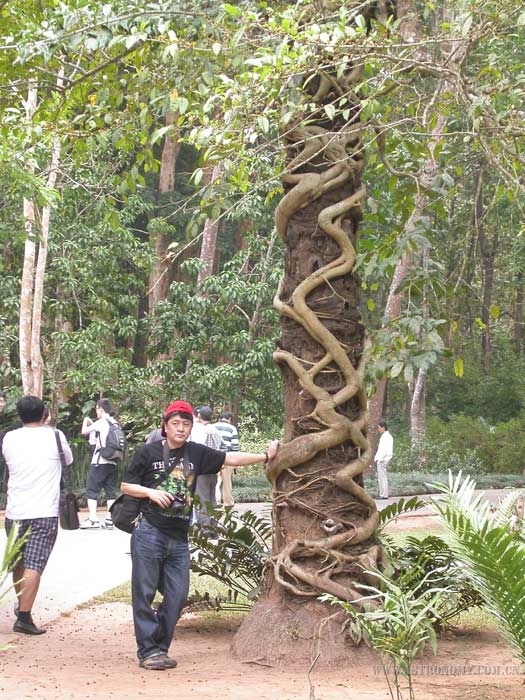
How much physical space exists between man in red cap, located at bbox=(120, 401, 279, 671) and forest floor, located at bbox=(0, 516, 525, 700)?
0.29m

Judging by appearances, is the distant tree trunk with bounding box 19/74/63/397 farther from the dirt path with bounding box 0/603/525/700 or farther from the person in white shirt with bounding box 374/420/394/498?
the dirt path with bounding box 0/603/525/700

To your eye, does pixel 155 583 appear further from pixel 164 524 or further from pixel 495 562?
pixel 495 562

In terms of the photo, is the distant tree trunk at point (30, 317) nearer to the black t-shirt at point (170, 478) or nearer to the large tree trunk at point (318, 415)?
the large tree trunk at point (318, 415)

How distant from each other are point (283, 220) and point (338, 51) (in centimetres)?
124

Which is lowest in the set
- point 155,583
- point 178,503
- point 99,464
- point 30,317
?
point 155,583

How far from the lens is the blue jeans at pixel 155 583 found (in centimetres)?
733

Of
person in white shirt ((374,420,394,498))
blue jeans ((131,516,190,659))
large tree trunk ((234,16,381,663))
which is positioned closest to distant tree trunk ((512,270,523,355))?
person in white shirt ((374,420,394,498))

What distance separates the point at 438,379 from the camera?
38812 mm

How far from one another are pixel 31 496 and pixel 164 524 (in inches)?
72.9

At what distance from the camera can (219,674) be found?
275 inches

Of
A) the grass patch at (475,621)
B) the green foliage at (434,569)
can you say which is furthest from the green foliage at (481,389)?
the green foliage at (434,569)

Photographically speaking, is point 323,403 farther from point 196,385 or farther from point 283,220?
point 196,385

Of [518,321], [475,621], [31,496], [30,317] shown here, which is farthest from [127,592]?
[518,321]

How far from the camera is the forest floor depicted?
627cm
